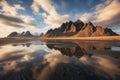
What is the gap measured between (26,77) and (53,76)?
3.07 meters

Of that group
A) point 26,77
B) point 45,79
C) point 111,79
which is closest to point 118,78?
point 111,79

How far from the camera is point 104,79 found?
48.8ft

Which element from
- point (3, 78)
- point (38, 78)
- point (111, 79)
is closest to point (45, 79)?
point (38, 78)

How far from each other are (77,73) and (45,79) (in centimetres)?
447

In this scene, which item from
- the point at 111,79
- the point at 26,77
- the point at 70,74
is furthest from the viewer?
the point at 70,74

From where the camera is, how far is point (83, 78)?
15516mm

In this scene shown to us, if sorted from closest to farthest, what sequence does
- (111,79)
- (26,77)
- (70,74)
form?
(111,79), (26,77), (70,74)

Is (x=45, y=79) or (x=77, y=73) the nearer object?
(x=45, y=79)

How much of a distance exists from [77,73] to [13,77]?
25.3ft

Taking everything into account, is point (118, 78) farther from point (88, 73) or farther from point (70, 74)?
point (70, 74)

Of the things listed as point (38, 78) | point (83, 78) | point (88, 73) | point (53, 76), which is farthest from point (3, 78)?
point (88, 73)

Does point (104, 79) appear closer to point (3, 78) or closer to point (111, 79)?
point (111, 79)

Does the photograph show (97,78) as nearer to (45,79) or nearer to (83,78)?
(83,78)

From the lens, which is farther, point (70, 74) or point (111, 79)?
point (70, 74)
